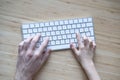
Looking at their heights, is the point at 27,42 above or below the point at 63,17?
below

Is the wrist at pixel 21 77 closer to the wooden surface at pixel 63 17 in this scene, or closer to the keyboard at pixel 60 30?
the wooden surface at pixel 63 17

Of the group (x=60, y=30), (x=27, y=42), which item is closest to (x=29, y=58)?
(x=27, y=42)

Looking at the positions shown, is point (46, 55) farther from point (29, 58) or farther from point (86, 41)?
point (86, 41)

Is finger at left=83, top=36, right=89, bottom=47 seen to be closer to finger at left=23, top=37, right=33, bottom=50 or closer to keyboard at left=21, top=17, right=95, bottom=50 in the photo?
keyboard at left=21, top=17, right=95, bottom=50

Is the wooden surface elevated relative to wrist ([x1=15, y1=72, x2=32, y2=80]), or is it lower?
elevated

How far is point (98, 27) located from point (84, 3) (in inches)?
5.1

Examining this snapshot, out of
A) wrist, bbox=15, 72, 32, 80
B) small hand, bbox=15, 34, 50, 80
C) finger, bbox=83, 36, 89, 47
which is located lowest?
wrist, bbox=15, 72, 32, 80

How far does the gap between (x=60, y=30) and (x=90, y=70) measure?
227mm

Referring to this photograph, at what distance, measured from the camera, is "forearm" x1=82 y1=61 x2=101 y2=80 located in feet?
3.53

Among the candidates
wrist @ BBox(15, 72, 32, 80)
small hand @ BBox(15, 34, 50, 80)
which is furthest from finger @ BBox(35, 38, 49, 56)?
wrist @ BBox(15, 72, 32, 80)

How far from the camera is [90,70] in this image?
1082 millimetres

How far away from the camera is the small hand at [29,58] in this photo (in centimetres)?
107

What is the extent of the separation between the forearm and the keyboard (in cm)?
10

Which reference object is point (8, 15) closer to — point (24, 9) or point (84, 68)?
point (24, 9)
